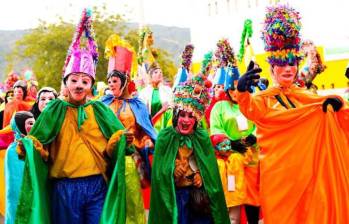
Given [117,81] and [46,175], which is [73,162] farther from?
[117,81]

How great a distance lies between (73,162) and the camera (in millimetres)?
6625

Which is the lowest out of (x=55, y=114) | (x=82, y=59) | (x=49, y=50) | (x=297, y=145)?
(x=297, y=145)

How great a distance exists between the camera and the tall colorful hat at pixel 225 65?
9531mm

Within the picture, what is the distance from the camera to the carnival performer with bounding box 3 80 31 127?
11.7 meters

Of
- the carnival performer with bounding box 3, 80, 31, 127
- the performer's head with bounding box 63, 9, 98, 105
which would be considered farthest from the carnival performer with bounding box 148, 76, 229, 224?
the carnival performer with bounding box 3, 80, 31, 127

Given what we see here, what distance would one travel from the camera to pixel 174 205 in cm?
714

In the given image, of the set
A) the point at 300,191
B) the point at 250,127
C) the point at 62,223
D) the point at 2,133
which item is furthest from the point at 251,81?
the point at 2,133

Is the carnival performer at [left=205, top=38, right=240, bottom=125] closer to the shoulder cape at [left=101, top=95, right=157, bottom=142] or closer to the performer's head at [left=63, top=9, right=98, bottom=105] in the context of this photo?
the shoulder cape at [left=101, top=95, right=157, bottom=142]

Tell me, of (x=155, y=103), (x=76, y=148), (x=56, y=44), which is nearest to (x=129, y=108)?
(x=76, y=148)

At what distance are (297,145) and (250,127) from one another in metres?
2.73

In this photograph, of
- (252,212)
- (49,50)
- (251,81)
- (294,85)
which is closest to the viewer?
(251,81)

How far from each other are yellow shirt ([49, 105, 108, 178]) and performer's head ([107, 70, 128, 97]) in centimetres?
260

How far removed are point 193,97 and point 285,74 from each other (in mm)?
992

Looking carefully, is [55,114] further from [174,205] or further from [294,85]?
[294,85]
